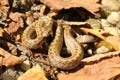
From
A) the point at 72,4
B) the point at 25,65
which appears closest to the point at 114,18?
the point at 72,4

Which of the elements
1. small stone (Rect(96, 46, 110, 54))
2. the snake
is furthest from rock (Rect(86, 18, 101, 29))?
small stone (Rect(96, 46, 110, 54))

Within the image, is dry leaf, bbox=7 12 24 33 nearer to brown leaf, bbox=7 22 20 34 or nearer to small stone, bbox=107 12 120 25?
brown leaf, bbox=7 22 20 34

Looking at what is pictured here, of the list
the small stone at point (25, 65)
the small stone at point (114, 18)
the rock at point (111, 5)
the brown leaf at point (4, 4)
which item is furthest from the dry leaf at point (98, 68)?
the brown leaf at point (4, 4)

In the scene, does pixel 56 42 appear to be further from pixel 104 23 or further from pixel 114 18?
pixel 114 18

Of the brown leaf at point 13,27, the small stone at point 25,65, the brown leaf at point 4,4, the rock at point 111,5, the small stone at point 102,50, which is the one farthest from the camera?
the rock at point 111,5

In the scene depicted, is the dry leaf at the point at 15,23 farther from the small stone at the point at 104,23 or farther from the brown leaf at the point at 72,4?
the small stone at the point at 104,23
